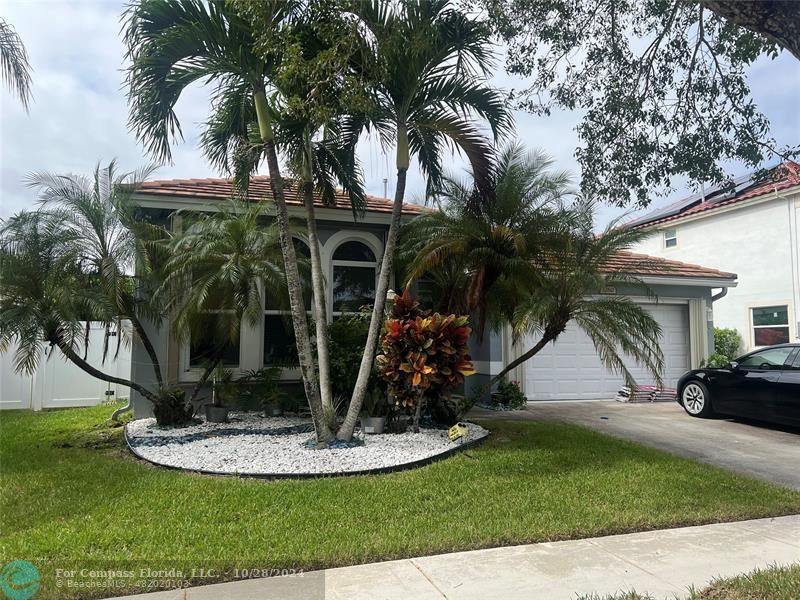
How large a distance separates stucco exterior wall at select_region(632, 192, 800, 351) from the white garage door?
2799 mm

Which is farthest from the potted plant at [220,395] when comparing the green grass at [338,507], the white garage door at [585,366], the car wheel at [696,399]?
the car wheel at [696,399]

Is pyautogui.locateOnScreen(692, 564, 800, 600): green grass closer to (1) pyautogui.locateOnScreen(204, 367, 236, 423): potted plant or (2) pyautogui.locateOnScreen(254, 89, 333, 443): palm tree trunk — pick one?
(2) pyautogui.locateOnScreen(254, 89, 333, 443): palm tree trunk

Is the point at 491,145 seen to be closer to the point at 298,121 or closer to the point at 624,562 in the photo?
the point at 298,121

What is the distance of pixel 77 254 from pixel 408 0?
5.70m

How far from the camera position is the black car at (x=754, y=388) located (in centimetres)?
866

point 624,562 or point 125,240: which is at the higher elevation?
point 125,240

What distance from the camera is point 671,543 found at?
14.5ft

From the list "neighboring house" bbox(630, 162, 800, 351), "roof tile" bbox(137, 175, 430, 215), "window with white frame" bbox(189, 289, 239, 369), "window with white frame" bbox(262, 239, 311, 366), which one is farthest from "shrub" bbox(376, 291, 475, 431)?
"neighboring house" bbox(630, 162, 800, 351)

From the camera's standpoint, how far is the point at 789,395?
28.2 ft

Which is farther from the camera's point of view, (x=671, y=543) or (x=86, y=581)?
(x=671, y=543)

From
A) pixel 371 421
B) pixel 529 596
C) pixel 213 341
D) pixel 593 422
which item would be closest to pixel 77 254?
pixel 213 341

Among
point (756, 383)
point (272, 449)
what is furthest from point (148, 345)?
point (756, 383)

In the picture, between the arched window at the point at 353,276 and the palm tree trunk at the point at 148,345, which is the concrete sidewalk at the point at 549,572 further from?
the arched window at the point at 353,276

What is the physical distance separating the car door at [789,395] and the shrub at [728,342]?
7.70 meters
